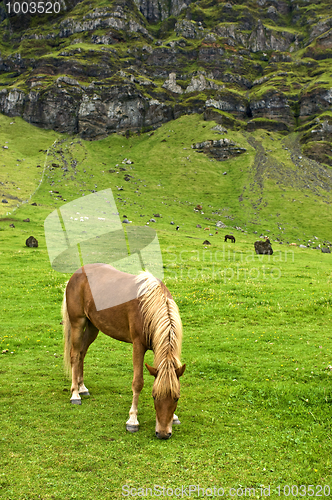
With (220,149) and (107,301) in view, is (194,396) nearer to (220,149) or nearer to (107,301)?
(107,301)

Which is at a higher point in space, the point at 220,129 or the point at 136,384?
the point at 220,129

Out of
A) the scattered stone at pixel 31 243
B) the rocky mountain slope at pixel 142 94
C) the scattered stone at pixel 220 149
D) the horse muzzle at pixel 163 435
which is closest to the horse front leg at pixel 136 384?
the horse muzzle at pixel 163 435

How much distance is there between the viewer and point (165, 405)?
6348 mm

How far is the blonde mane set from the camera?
21.0 feet

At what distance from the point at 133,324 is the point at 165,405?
1958mm

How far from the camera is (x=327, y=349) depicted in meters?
10.9

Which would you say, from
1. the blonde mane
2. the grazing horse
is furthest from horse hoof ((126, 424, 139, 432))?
the blonde mane

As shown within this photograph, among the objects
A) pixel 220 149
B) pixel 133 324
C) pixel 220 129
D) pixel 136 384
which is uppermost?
pixel 220 129

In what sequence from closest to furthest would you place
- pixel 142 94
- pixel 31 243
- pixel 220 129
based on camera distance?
1. pixel 31 243
2. pixel 220 129
3. pixel 142 94

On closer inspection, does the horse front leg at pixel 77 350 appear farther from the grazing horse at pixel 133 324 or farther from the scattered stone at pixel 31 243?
the scattered stone at pixel 31 243

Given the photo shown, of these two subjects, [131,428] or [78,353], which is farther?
[78,353]

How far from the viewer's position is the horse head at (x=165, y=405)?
6355 millimetres

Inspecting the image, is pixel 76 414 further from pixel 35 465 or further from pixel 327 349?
pixel 327 349

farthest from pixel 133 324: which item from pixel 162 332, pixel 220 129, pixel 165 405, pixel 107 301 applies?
pixel 220 129
